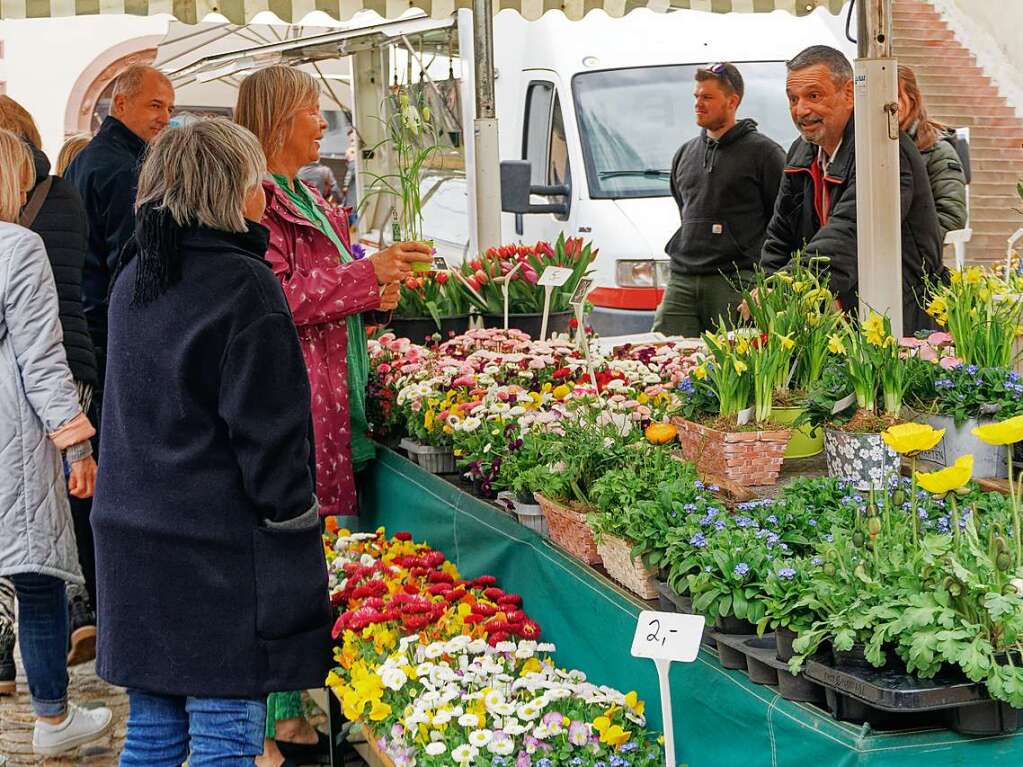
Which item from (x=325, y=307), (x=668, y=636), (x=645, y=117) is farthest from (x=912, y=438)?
(x=645, y=117)

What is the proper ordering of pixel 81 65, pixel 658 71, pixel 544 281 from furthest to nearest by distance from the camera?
1. pixel 81 65
2. pixel 658 71
3. pixel 544 281

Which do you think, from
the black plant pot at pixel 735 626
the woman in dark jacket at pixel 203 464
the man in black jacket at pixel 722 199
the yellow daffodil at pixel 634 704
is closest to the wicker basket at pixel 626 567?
the yellow daffodil at pixel 634 704

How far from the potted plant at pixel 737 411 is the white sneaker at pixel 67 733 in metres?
2.14

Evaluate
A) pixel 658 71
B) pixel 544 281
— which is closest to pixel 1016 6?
pixel 658 71

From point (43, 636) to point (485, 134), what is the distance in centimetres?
293

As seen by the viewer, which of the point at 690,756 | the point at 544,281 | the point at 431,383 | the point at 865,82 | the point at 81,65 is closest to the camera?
the point at 690,756

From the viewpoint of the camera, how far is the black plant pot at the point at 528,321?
16.8 ft

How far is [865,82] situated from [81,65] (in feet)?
60.5

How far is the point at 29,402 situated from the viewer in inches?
143

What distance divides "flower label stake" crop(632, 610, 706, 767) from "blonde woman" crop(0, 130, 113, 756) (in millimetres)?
2158

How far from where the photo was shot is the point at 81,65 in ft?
65.7

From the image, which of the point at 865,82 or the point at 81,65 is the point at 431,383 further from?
the point at 81,65

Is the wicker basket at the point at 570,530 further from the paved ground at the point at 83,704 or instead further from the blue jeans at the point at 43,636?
the paved ground at the point at 83,704

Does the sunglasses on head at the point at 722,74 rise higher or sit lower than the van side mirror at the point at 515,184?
higher
